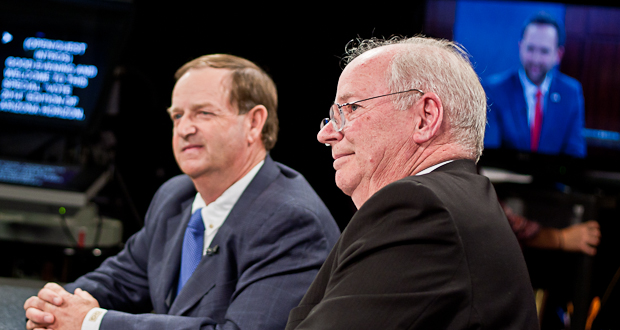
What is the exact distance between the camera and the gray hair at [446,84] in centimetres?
108

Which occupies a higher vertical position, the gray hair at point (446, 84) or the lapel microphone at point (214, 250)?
the gray hair at point (446, 84)

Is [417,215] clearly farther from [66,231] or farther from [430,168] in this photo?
[66,231]

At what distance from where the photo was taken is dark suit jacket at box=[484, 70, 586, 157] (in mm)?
3180

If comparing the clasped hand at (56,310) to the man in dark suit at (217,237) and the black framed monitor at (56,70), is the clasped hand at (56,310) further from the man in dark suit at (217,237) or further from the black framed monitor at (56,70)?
the black framed monitor at (56,70)

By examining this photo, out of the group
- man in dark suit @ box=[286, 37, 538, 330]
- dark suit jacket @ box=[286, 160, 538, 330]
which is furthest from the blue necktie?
dark suit jacket @ box=[286, 160, 538, 330]

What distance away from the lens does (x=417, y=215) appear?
817 mm

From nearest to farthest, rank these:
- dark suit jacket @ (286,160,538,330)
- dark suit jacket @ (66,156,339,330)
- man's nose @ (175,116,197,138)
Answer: dark suit jacket @ (286,160,538,330), dark suit jacket @ (66,156,339,330), man's nose @ (175,116,197,138)

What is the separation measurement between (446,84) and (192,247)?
3.13 feet

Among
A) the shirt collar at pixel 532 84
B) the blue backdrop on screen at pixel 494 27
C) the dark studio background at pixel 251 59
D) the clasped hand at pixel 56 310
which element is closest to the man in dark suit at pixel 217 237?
the clasped hand at pixel 56 310

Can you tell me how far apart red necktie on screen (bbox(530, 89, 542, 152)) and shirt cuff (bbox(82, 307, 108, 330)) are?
8.65 feet

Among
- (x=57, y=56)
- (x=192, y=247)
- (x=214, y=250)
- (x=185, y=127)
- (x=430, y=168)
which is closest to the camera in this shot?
→ (x=430, y=168)

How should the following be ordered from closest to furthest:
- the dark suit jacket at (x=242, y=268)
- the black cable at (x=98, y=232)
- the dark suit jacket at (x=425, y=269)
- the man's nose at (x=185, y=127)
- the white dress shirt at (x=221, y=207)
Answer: the dark suit jacket at (x=425, y=269), the dark suit jacket at (x=242, y=268), the white dress shirt at (x=221, y=207), the man's nose at (x=185, y=127), the black cable at (x=98, y=232)

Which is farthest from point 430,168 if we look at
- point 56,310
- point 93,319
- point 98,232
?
point 98,232

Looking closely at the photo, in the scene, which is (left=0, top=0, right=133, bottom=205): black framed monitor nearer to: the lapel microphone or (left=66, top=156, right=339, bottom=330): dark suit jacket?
(left=66, top=156, right=339, bottom=330): dark suit jacket
